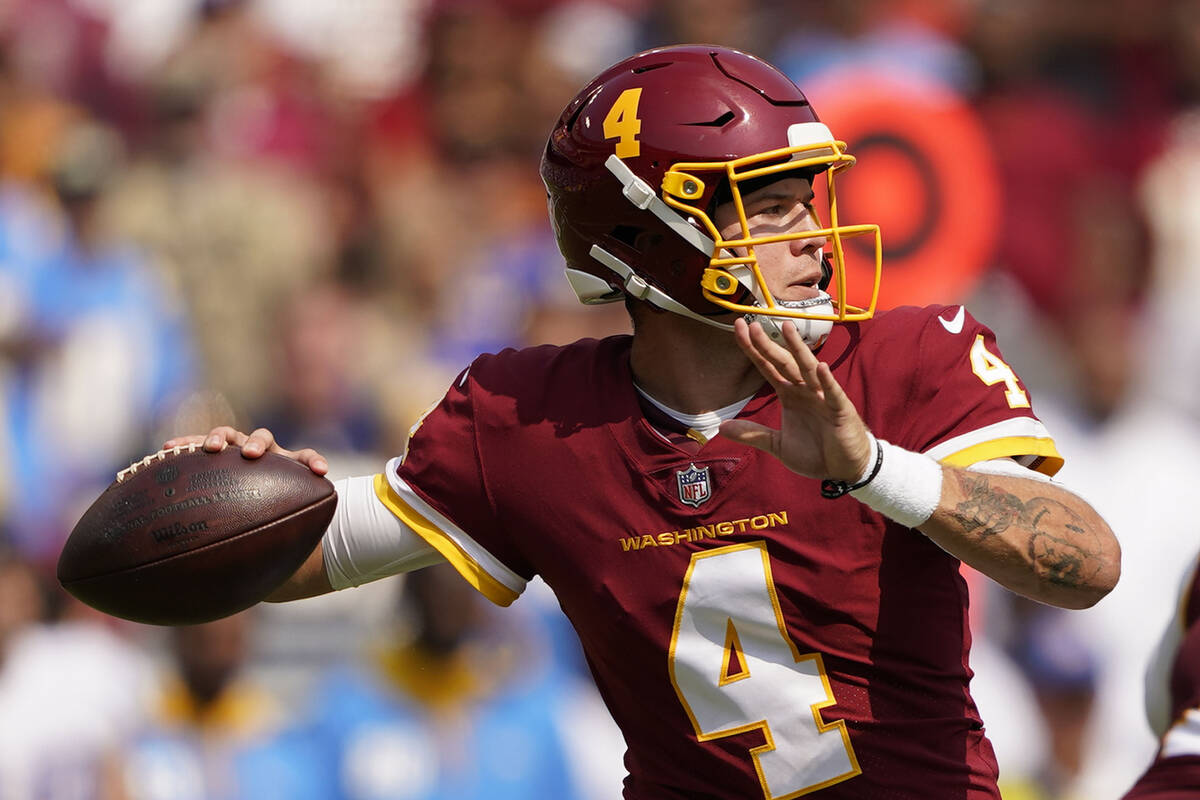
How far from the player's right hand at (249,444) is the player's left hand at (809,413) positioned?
0.99 metres

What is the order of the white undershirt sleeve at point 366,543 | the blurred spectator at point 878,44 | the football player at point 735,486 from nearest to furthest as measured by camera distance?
1. the football player at point 735,486
2. the white undershirt sleeve at point 366,543
3. the blurred spectator at point 878,44

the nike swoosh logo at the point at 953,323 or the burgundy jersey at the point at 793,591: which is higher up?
the nike swoosh logo at the point at 953,323

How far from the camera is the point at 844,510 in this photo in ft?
8.95

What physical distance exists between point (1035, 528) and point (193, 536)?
146 cm

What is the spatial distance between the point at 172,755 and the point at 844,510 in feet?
10.7

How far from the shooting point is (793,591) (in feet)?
8.91

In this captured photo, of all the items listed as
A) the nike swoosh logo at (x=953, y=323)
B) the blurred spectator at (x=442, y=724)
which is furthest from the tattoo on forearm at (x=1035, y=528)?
the blurred spectator at (x=442, y=724)

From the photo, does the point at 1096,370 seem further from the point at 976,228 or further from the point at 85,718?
the point at 85,718

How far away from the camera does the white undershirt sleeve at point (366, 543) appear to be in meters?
3.11

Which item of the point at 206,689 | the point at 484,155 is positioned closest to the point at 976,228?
the point at 484,155

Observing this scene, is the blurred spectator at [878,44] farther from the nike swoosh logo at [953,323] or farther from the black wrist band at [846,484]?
the black wrist band at [846,484]

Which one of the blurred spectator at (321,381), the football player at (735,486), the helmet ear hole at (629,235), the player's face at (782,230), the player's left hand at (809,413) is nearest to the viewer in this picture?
the player's left hand at (809,413)

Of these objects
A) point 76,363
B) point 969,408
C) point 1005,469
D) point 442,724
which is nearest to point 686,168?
point 969,408

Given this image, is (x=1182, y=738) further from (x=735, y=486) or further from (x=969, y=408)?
(x=735, y=486)
